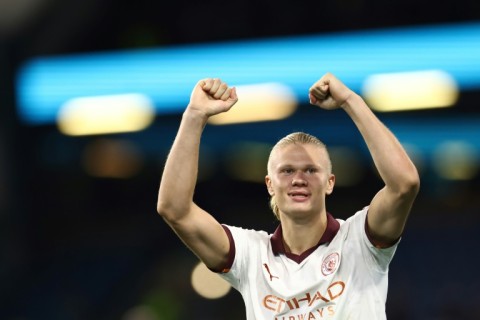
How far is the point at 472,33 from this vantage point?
1107 centimetres

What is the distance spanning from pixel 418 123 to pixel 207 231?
8.43 m

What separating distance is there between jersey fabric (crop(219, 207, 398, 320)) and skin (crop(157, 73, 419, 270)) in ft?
0.21

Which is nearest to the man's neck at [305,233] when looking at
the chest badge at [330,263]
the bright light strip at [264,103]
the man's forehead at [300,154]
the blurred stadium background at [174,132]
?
the chest badge at [330,263]

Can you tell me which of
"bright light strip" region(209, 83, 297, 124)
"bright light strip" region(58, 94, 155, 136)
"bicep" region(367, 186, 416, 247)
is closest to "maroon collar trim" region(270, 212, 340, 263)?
"bicep" region(367, 186, 416, 247)

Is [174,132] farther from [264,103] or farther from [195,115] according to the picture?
[195,115]

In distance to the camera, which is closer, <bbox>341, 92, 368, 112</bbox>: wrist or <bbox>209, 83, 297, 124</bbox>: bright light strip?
<bbox>341, 92, 368, 112</bbox>: wrist

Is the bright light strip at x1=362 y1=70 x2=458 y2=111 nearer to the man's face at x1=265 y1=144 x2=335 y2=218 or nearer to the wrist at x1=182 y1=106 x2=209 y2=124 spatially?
the man's face at x1=265 y1=144 x2=335 y2=218

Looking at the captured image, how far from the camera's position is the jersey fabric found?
152 inches

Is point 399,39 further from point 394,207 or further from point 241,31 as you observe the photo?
point 394,207

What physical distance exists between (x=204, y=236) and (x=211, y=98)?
2.01ft

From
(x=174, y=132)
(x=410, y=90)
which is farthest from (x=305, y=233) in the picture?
(x=174, y=132)

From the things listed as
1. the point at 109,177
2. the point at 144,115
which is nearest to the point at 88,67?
the point at 144,115

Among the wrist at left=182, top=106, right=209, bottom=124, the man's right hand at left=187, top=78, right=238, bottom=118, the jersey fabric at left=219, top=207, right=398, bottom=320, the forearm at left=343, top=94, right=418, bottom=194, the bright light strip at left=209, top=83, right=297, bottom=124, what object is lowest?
the jersey fabric at left=219, top=207, right=398, bottom=320

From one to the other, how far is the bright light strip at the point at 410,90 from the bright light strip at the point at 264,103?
42.2 inches
